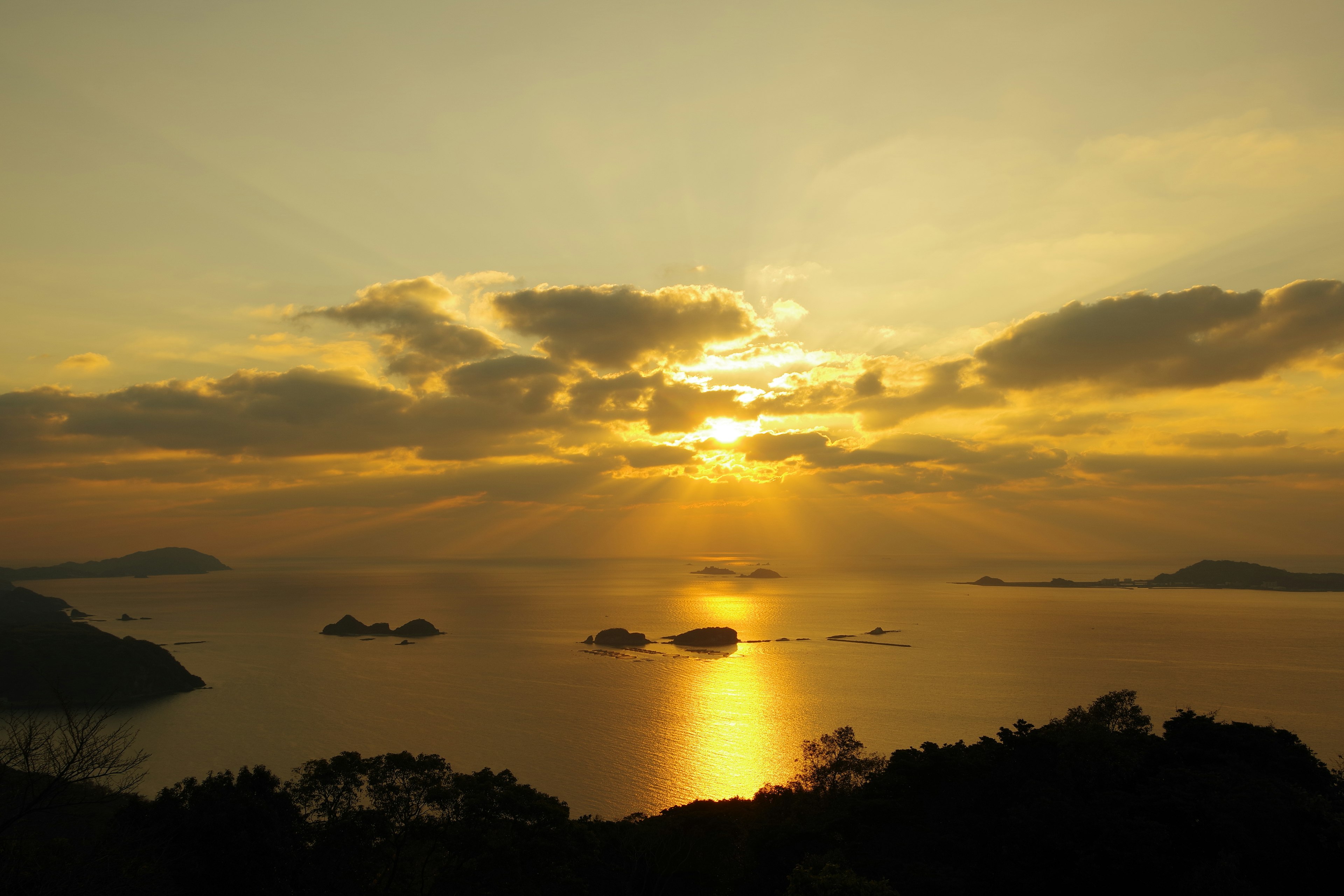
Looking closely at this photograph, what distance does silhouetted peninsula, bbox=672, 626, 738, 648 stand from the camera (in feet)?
534

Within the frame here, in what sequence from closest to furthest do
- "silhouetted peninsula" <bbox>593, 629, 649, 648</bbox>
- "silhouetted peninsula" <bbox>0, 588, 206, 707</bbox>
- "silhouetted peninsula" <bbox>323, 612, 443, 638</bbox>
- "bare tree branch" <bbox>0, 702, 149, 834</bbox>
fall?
"bare tree branch" <bbox>0, 702, 149, 834</bbox>
"silhouetted peninsula" <bbox>0, 588, 206, 707</bbox>
"silhouetted peninsula" <bbox>593, 629, 649, 648</bbox>
"silhouetted peninsula" <bbox>323, 612, 443, 638</bbox>

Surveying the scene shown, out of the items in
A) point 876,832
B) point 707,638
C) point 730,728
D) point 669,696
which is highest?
point 876,832

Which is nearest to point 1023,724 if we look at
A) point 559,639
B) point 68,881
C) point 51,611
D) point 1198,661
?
point 68,881

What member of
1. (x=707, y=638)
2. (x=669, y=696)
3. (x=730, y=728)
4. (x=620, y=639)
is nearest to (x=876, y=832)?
(x=730, y=728)

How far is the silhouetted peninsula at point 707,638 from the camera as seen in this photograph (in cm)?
16262

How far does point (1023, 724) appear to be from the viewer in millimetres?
44094

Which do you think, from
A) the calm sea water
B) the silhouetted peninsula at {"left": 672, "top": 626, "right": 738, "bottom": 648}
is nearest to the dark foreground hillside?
the calm sea water

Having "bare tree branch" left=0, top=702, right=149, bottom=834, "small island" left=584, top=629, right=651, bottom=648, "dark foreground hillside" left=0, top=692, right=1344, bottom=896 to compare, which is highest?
"bare tree branch" left=0, top=702, right=149, bottom=834

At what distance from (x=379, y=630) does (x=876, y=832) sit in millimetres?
162071

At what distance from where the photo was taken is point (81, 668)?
4422 inches

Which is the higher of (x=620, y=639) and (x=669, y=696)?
(x=620, y=639)

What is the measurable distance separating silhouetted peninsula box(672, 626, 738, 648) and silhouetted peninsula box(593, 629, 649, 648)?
8738 millimetres

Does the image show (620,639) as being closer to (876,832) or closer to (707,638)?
(707,638)

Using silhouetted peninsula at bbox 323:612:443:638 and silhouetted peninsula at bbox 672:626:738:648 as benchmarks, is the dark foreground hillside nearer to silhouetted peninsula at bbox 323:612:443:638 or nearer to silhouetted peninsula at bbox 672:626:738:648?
silhouetted peninsula at bbox 672:626:738:648
